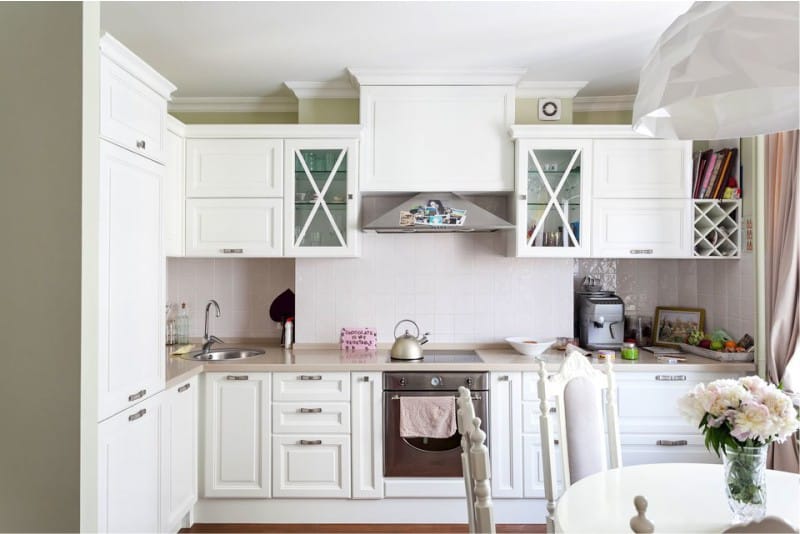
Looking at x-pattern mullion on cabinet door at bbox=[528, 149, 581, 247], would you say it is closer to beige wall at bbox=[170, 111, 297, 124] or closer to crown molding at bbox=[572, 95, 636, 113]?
crown molding at bbox=[572, 95, 636, 113]

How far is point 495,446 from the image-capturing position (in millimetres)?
2877

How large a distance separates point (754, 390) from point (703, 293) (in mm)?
2337

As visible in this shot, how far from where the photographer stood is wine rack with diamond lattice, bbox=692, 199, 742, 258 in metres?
3.08

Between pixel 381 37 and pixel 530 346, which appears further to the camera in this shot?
pixel 530 346

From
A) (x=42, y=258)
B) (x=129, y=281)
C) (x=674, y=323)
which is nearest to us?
(x=42, y=258)

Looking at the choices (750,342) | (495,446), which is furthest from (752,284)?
(495,446)

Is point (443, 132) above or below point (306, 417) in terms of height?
above

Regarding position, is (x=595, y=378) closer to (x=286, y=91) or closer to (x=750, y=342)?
(x=750, y=342)

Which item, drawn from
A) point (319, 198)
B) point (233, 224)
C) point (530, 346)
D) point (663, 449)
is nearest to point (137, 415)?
point (233, 224)

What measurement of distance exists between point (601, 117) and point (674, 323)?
4.93ft

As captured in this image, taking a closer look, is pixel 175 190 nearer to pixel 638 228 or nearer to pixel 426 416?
pixel 426 416

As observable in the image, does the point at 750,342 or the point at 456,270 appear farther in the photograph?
the point at 456,270

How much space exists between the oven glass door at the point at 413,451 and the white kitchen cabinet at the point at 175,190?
1.56m

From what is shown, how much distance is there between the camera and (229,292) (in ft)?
11.8
